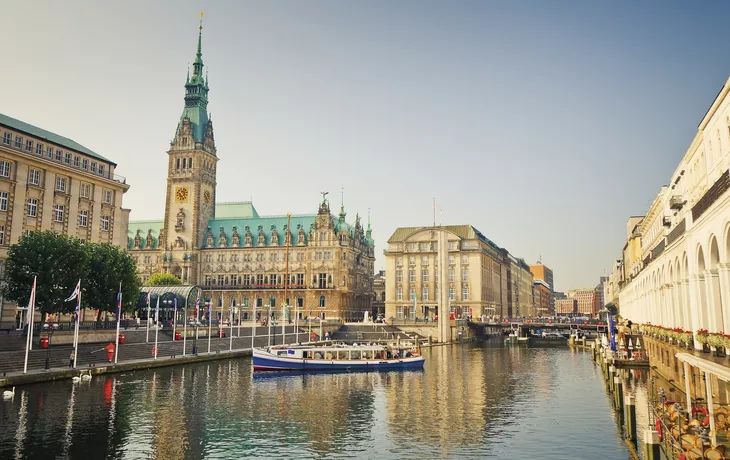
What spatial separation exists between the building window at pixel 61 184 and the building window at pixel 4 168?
876 centimetres

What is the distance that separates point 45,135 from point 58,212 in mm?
12925

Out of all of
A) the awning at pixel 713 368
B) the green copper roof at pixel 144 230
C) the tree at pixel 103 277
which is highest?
the green copper roof at pixel 144 230

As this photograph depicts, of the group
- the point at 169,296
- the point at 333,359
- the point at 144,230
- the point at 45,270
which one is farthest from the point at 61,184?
the point at 144,230

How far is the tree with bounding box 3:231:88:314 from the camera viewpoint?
2852 inches

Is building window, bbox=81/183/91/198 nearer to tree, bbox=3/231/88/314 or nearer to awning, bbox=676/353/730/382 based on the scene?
tree, bbox=3/231/88/314

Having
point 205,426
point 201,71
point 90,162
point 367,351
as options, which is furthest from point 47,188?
point 201,71

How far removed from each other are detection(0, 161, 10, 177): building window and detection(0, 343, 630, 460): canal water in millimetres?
42457

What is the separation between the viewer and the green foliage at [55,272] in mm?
72562

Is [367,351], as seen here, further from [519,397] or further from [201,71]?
[201,71]

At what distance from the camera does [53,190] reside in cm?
9362

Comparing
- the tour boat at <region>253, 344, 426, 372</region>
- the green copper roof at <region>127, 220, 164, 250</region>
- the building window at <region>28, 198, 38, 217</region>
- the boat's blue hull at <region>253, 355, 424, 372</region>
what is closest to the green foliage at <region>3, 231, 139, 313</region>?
the building window at <region>28, 198, 38, 217</region>

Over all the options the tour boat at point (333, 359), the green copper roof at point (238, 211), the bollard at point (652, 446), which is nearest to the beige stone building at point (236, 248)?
the green copper roof at point (238, 211)

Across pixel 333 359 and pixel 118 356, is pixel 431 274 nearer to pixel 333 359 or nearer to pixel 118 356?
pixel 333 359

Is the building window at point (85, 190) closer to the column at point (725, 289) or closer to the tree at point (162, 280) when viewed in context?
the tree at point (162, 280)
